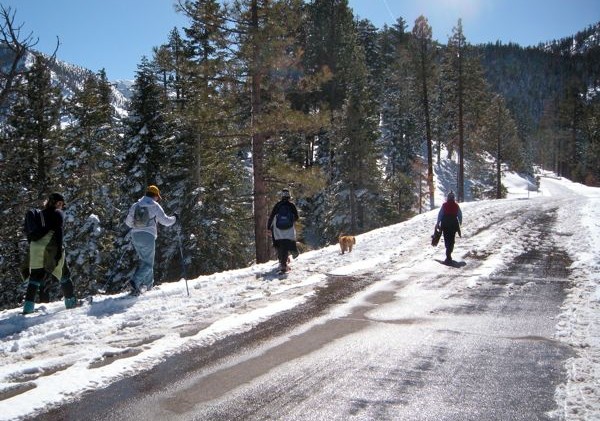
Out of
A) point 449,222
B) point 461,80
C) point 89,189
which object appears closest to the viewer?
point 449,222

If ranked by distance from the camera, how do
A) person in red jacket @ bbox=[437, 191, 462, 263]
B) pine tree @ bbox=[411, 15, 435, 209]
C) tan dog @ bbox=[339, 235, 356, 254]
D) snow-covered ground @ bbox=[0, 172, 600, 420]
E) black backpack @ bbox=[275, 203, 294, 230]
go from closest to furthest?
1. snow-covered ground @ bbox=[0, 172, 600, 420]
2. black backpack @ bbox=[275, 203, 294, 230]
3. person in red jacket @ bbox=[437, 191, 462, 263]
4. tan dog @ bbox=[339, 235, 356, 254]
5. pine tree @ bbox=[411, 15, 435, 209]

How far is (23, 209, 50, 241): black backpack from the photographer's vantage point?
23.9 ft

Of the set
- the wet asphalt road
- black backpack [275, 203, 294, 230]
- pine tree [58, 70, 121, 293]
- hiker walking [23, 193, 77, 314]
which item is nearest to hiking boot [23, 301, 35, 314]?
hiker walking [23, 193, 77, 314]

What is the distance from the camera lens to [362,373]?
4.70 meters

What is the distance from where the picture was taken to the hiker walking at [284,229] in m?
10.9

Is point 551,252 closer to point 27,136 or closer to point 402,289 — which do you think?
point 402,289

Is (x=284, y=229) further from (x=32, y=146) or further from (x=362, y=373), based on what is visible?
(x=32, y=146)

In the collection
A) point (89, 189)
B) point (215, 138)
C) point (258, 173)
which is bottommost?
point (258, 173)

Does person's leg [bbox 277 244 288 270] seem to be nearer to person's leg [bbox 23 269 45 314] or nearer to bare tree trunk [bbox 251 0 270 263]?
bare tree trunk [bbox 251 0 270 263]

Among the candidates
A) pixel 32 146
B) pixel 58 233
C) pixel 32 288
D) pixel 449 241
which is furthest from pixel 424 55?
pixel 32 288

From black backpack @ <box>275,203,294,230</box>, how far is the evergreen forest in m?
2.45

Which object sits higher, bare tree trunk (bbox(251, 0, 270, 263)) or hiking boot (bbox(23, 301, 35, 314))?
bare tree trunk (bbox(251, 0, 270, 263))

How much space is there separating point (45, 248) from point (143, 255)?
166 centimetres

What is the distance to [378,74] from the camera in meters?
64.7
